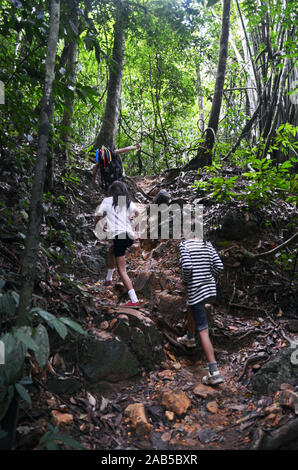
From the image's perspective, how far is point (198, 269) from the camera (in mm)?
3594

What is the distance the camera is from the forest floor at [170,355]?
2.35m

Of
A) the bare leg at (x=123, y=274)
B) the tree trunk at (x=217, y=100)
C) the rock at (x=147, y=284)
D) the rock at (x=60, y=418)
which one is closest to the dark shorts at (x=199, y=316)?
the bare leg at (x=123, y=274)

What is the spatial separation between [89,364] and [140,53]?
10796mm

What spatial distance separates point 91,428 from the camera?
7.57 ft

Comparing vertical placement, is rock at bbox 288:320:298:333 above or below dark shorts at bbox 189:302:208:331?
below

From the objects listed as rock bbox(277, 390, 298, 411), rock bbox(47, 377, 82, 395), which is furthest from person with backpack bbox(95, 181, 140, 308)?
rock bbox(277, 390, 298, 411)

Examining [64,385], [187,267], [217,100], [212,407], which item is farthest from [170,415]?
[217,100]

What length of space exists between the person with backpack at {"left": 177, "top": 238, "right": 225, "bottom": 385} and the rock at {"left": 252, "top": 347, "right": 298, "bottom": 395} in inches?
19.3

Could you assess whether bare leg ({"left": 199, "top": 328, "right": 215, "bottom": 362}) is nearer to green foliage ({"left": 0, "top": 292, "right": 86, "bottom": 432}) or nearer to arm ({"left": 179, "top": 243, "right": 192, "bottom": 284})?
arm ({"left": 179, "top": 243, "right": 192, "bottom": 284})

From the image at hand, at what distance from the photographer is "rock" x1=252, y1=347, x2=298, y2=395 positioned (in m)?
2.87

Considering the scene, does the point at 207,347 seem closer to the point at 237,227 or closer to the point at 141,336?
the point at 141,336

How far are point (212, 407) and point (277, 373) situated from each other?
2.36 feet
